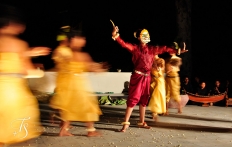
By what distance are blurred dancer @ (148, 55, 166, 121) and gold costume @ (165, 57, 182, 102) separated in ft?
2.66

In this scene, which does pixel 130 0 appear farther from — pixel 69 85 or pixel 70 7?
pixel 69 85

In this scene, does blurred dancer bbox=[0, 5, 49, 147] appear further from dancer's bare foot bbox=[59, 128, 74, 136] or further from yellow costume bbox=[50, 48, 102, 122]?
dancer's bare foot bbox=[59, 128, 74, 136]

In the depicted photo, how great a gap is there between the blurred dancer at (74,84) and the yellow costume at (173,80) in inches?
142

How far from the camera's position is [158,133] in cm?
696

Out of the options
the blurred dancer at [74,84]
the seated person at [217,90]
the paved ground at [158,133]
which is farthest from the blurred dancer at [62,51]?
the seated person at [217,90]

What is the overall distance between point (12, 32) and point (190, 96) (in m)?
8.19

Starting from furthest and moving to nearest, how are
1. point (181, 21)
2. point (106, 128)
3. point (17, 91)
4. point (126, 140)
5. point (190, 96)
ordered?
point (181, 21), point (190, 96), point (106, 128), point (126, 140), point (17, 91)

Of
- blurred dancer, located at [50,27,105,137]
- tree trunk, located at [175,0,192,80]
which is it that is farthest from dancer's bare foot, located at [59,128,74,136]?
tree trunk, located at [175,0,192,80]

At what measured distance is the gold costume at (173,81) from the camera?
30.3ft

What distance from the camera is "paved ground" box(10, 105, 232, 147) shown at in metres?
6.05

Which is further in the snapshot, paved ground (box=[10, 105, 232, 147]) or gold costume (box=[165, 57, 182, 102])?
gold costume (box=[165, 57, 182, 102])

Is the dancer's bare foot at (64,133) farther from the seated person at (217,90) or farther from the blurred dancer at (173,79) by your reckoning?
the seated person at (217,90)

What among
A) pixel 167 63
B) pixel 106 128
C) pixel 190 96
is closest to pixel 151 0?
pixel 190 96

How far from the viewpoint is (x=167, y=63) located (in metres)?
9.34
